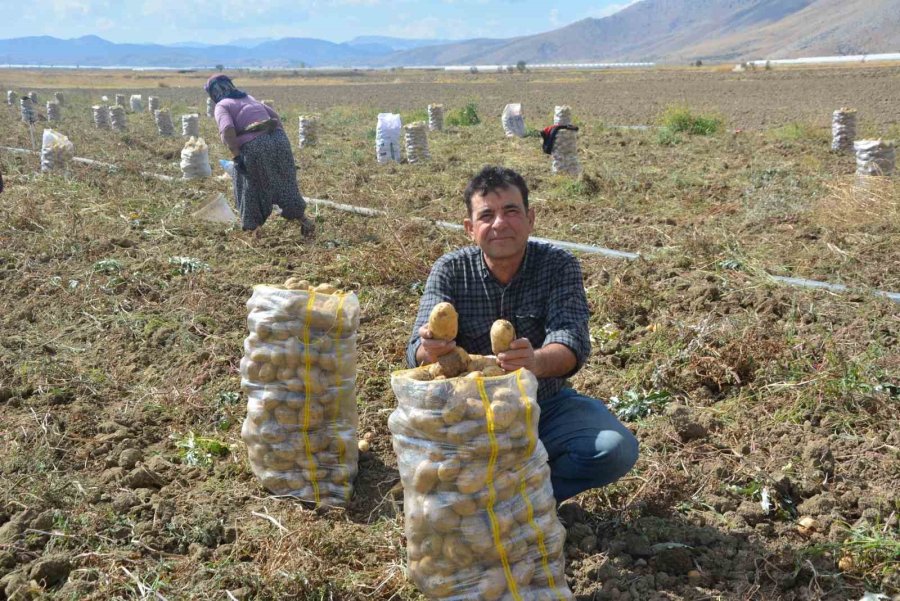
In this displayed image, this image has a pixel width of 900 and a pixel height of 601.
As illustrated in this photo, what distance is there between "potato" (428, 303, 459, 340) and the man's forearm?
294 mm

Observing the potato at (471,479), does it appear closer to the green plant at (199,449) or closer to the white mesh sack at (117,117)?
the green plant at (199,449)

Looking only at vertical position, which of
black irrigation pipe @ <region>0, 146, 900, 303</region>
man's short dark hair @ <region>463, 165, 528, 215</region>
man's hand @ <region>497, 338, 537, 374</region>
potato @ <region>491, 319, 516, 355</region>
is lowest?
black irrigation pipe @ <region>0, 146, 900, 303</region>

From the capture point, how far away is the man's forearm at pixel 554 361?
267cm

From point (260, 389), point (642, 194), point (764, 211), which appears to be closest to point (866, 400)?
point (260, 389)

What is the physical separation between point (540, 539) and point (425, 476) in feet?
1.33

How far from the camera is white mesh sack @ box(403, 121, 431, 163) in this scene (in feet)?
40.5

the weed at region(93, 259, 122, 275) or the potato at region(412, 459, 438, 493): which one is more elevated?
the potato at region(412, 459, 438, 493)

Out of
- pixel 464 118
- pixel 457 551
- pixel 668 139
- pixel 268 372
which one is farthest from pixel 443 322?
pixel 464 118

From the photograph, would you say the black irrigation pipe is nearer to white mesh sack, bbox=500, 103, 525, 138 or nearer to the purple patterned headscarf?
the purple patterned headscarf

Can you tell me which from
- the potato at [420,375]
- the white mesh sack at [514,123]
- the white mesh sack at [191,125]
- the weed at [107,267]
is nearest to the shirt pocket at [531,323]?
the potato at [420,375]

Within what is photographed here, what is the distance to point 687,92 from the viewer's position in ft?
107

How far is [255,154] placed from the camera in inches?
278

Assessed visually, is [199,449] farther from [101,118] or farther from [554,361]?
[101,118]

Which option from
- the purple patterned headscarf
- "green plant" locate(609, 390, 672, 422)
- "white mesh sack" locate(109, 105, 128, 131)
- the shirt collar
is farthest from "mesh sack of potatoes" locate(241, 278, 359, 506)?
"white mesh sack" locate(109, 105, 128, 131)
